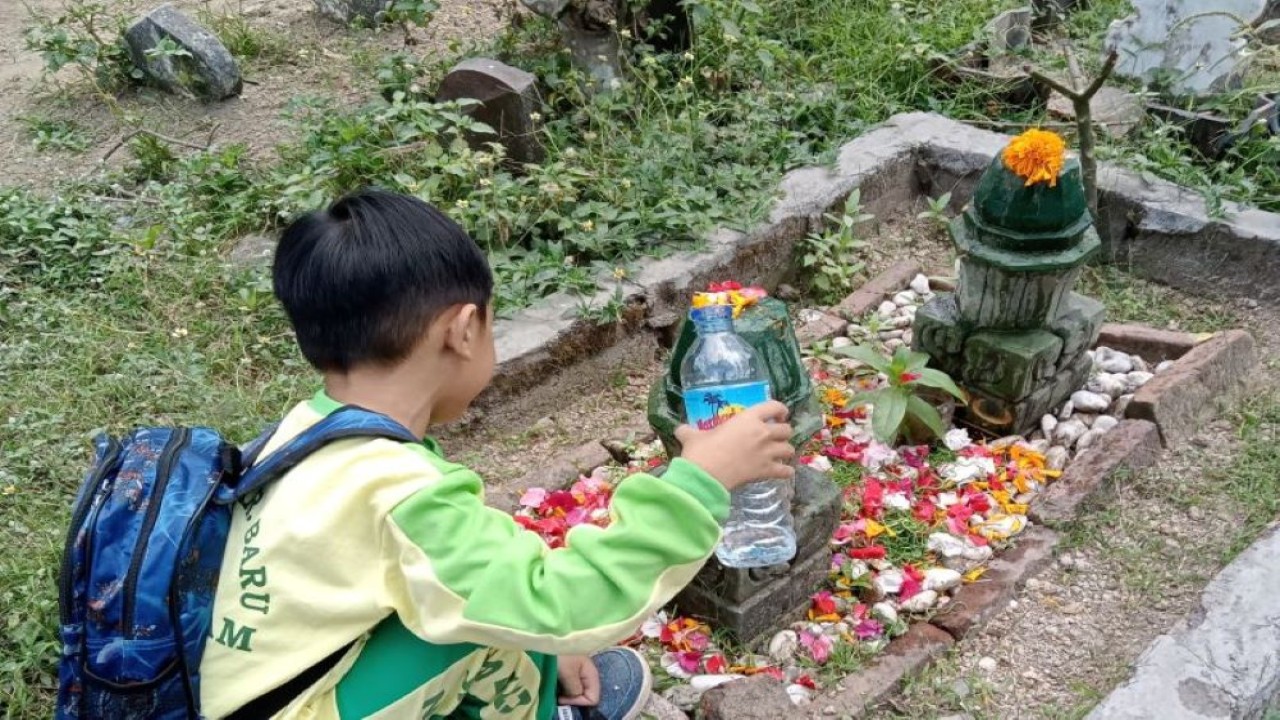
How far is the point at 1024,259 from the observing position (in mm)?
2996

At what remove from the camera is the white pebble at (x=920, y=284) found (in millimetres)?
4074

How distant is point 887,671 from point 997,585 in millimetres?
421

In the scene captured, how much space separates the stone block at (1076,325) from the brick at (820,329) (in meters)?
0.79

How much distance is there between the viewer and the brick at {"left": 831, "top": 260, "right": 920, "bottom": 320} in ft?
12.9

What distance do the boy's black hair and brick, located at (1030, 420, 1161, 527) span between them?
185 centimetres

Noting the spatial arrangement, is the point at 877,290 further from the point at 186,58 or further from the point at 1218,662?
the point at 186,58

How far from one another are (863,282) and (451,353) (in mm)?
2646

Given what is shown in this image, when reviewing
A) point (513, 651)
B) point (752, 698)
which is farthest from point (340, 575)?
point (752, 698)

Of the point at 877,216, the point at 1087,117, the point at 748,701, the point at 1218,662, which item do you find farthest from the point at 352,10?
the point at 1218,662

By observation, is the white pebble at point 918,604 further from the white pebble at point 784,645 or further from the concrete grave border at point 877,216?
the concrete grave border at point 877,216

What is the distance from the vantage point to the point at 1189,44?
4719mm

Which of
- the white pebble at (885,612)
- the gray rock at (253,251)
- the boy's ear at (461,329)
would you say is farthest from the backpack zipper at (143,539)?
the gray rock at (253,251)

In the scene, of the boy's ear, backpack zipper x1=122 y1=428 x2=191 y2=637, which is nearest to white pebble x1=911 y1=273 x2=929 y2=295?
the boy's ear

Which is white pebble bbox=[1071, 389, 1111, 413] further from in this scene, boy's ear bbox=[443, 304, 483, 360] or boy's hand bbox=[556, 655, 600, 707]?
boy's ear bbox=[443, 304, 483, 360]
